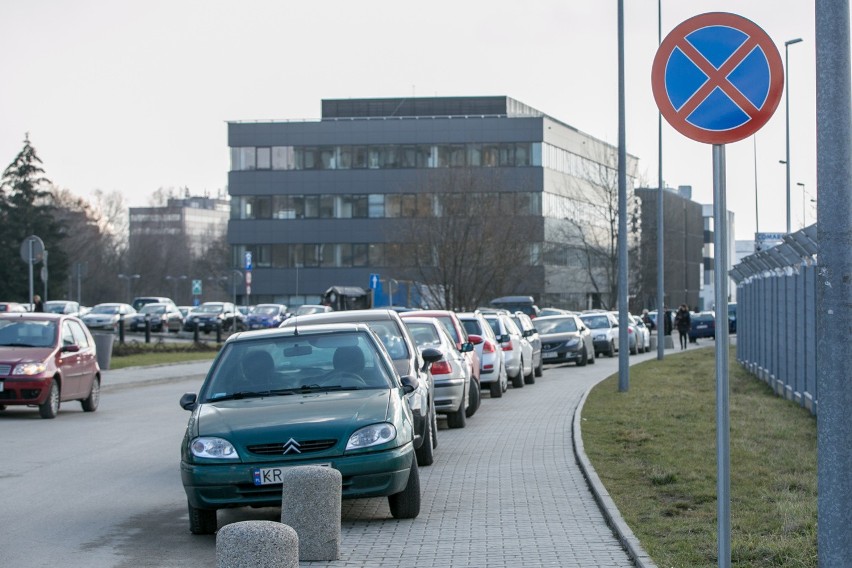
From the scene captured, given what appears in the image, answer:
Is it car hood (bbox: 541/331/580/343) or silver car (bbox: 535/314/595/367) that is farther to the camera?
car hood (bbox: 541/331/580/343)

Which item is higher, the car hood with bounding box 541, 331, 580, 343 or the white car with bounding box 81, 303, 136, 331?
the white car with bounding box 81, 303, 136, 331

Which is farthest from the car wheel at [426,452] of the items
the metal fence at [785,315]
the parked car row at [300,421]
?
the metal fence at [785,315]

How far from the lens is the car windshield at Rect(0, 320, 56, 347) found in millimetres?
21062

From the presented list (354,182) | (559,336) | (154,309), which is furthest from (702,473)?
(354,182)

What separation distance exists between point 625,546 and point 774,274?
17.9m

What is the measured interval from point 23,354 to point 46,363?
15.3 inches

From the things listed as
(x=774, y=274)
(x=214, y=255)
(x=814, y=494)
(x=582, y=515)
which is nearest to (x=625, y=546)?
(x=582, y=515)

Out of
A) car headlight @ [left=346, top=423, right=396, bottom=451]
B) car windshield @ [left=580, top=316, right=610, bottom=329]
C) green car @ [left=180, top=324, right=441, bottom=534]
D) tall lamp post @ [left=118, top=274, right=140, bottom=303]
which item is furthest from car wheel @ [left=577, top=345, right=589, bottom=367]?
tall lamp post @ [left=118, top=274, right=140, bottom=303]

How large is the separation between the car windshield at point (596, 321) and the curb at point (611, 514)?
108ft

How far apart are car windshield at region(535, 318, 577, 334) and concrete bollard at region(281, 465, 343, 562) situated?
107ft

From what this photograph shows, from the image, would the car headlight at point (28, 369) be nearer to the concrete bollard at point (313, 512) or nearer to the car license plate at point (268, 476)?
the car license plate at point (268, 476)

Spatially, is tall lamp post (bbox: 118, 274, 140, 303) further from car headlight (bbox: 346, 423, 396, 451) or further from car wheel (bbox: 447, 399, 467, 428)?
car headlight (bbox: 346, 423, 396, 451)

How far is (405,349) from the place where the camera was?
616 inches

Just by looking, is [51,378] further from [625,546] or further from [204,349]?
[204,349]
